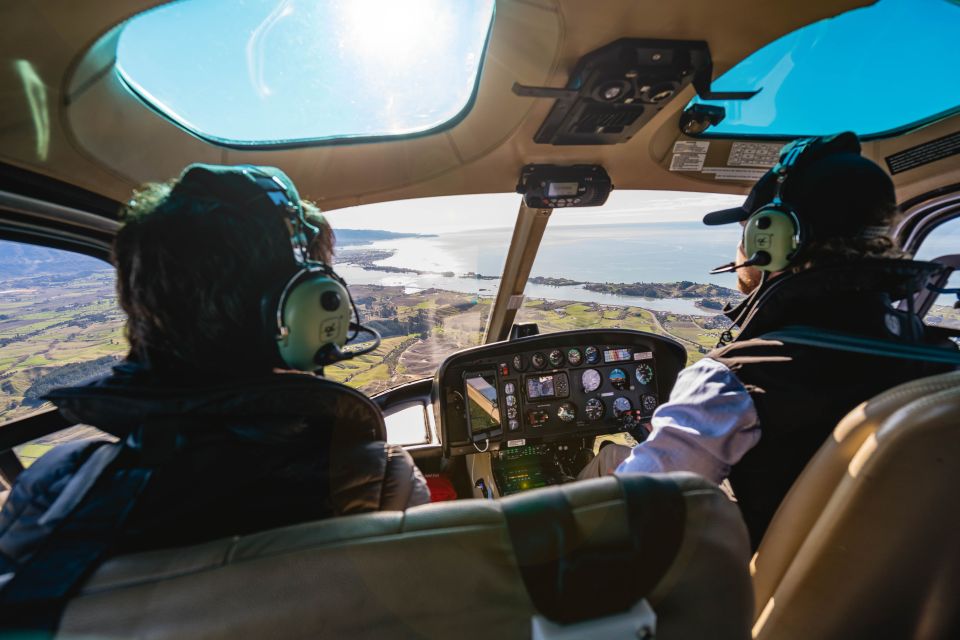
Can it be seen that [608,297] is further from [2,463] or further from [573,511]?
[2,463]

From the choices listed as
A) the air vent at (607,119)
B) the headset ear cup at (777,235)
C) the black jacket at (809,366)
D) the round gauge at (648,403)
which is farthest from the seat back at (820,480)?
the round gauge at (648,403)

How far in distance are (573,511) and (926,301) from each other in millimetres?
3442

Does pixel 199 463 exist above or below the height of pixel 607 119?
below

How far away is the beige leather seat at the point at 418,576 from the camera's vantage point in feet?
1.53

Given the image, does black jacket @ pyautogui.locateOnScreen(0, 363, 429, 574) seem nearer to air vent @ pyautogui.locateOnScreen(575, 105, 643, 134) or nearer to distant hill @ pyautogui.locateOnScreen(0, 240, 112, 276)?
distant hill @ pyautogui.locateOnScreen(0, 240, 112, 276)

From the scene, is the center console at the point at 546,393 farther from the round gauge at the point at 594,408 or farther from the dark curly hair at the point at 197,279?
the dark curly hair at the point at 197,279

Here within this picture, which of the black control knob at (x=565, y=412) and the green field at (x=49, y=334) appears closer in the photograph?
the green field at (x=49, y=334)

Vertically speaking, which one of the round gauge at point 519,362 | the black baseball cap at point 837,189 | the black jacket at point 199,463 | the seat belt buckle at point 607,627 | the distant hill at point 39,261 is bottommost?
the round gauge at point 519,362

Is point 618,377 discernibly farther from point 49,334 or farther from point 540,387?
point 49,334

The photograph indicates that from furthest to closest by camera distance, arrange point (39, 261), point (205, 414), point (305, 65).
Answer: point (39, 261) → point (305, 65) → point (205, 414)

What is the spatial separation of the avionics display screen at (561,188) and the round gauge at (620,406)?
127cm

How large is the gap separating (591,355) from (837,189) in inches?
58.4

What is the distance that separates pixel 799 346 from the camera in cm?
94

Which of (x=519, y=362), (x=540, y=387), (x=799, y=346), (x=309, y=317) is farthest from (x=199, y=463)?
(x=540, y=387)
